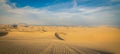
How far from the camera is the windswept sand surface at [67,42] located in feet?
9.30

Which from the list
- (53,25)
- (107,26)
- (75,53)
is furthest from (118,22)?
(53,25)

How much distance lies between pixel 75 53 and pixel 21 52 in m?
0.79

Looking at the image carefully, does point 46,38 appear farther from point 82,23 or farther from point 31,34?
point 82,23

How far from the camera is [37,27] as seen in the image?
290 centimetres

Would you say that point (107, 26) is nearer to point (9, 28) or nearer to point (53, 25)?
point (53, 25)

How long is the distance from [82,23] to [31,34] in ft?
2.56

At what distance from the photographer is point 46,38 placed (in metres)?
2.89

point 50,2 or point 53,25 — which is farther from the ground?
point 50,2

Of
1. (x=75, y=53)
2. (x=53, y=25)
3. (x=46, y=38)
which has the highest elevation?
(x=53, y=25)

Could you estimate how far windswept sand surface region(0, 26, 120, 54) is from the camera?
2.83m

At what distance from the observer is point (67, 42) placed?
2857mm

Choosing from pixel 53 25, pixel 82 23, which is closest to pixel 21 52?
pixel 53 25

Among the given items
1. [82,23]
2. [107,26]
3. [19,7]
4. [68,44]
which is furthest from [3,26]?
[107,26]

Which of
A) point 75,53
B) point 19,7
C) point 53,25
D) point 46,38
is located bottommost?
point 75,53
